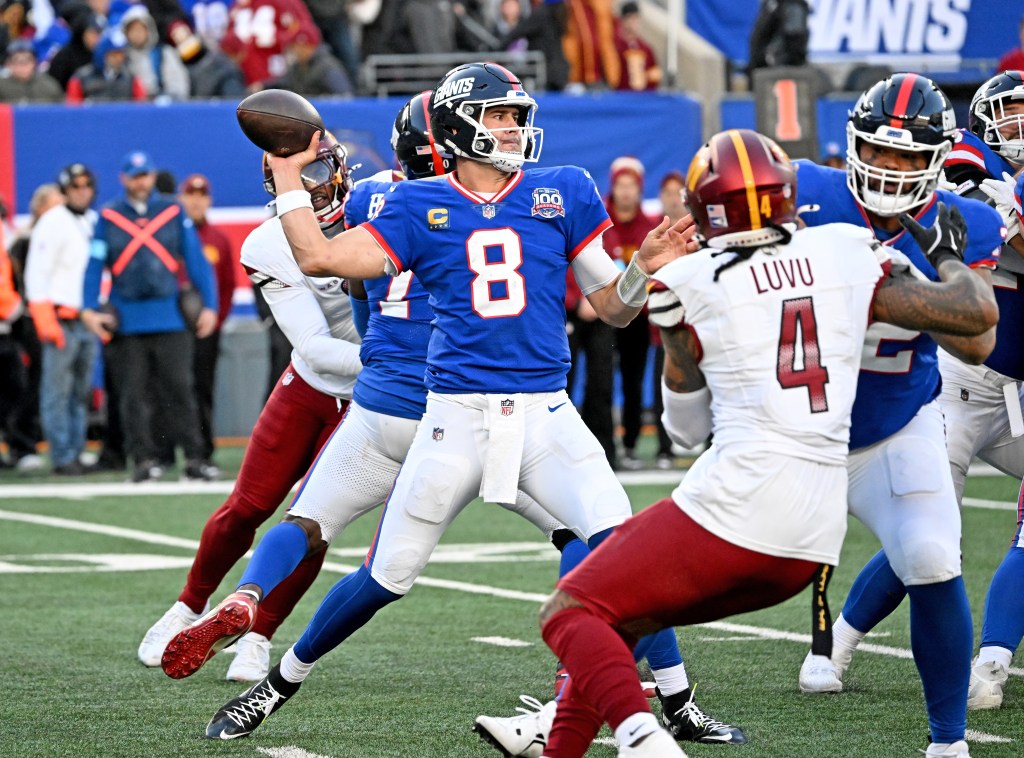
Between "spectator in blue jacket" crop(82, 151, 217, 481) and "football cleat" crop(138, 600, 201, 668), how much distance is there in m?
5.42

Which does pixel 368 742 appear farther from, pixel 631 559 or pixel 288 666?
pixel 631 559

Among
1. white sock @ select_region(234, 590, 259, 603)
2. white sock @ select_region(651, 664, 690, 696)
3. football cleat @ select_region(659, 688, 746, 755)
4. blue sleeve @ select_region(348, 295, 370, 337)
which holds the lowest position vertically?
football cleat @ select_region(659, 688, 746, 755)

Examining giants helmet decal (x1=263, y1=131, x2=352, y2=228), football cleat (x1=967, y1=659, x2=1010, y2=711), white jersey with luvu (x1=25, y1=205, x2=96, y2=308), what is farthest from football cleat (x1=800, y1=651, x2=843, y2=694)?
white jersey with luvu (x1=25, y1=205, x2=96, y2=308)

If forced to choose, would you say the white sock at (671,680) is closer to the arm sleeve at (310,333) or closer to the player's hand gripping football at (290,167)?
the arm sleeve at (310,333)

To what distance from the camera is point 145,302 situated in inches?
448

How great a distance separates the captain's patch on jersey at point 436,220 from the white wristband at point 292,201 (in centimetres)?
32

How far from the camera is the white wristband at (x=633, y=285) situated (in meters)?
4.71

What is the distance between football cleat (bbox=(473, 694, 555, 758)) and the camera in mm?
4457

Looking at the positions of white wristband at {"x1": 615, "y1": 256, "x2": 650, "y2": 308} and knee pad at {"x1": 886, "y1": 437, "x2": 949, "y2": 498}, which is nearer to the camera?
knee pad at {"x1": 886, "y1": 437, "x2": 949, "y2": 498}

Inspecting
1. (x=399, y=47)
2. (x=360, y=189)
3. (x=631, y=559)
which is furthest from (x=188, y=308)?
(x=631, y=559)

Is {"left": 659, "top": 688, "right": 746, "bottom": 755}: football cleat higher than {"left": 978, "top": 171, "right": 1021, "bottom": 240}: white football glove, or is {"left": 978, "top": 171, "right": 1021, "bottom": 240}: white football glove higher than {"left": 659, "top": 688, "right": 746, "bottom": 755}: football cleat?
{"left": 978, "top": 171, "right": 1021, "bottom": 240}: white football glove

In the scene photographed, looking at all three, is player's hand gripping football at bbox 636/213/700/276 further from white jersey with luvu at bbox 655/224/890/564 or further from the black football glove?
white jersey with luvu at bbox 655/224/890/564

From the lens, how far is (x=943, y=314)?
3.85m

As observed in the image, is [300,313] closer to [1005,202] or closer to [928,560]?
[1005,202]
